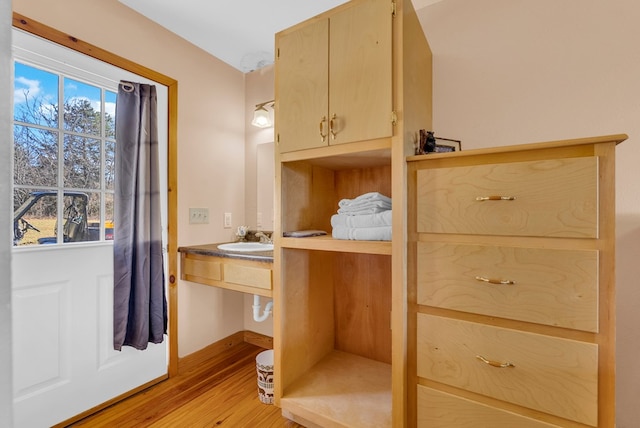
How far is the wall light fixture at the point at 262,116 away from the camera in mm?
2281

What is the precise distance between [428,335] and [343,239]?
50 centimetres

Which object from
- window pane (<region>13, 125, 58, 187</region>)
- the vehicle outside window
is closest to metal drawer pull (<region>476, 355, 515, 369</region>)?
the vehicle outside window

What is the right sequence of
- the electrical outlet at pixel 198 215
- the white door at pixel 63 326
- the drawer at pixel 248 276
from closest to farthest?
the white door at pixel 63 326
the drawer at pixel 248 276
the electrical outlet at pixel 198 215

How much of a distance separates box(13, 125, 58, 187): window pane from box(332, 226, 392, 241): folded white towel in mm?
1524

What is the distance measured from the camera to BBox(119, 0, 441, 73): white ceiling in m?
1.69

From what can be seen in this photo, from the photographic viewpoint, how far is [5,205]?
1.20 feet

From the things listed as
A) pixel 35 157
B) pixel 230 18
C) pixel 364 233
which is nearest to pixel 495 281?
pixel 364 233

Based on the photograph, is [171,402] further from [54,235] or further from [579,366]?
[579,366]

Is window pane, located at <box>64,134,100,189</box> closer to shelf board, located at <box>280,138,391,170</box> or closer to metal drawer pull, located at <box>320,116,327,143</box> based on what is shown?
shelf board, located at <box>280,138,391,170</box>

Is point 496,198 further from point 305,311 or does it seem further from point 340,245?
point 305,311

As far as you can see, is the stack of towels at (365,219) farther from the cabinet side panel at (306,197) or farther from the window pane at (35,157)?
the window pane at (35,157)

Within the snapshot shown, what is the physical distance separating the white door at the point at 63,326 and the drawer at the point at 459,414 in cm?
173

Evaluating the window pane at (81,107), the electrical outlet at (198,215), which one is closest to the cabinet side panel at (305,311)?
the electrical outlet at (198,215)

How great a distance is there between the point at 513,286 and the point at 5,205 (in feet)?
3.99
